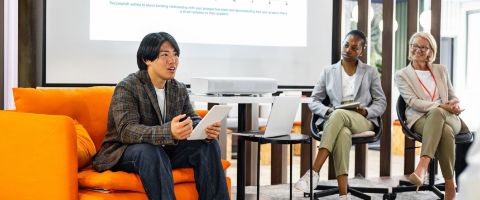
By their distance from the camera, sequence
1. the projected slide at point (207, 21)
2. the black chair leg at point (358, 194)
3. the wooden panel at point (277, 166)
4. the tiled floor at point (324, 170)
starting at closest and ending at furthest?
the black chair leg at point (358, 194) < the projected slide at point (207, 21) < the wooden panel at point (277, 166) < the tiled floor at point (324, 170)

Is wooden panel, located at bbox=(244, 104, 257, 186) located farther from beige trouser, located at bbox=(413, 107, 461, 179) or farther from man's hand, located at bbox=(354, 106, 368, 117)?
beige trouser, located at bbox=(413, 107, 461, 179)

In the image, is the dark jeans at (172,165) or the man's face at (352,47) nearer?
the dark jeans at (172,165)

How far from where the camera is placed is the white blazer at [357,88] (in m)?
4.22

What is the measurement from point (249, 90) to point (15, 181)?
4.93ft

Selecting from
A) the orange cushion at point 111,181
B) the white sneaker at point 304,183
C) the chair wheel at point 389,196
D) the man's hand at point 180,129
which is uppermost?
the man's hand at point 180,129

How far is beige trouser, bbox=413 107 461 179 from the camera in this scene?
3906 millimetres

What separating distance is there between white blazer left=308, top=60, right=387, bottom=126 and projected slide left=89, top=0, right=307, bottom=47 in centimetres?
48

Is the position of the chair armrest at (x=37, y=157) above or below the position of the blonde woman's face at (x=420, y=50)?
below

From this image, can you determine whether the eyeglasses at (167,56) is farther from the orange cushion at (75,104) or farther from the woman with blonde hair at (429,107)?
the woman with blonde hair at (429,107)

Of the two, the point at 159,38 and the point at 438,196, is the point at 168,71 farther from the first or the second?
the point at 438,196

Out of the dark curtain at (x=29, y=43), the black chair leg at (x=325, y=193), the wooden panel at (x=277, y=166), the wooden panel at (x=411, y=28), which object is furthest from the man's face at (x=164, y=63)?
the wooden panel at (x=411, y=28)

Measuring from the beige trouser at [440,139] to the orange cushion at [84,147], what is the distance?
6.81 ft

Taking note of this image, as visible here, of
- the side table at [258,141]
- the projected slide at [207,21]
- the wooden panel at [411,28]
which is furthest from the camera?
the wooden panel at [411,28]

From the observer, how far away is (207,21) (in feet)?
14.1
